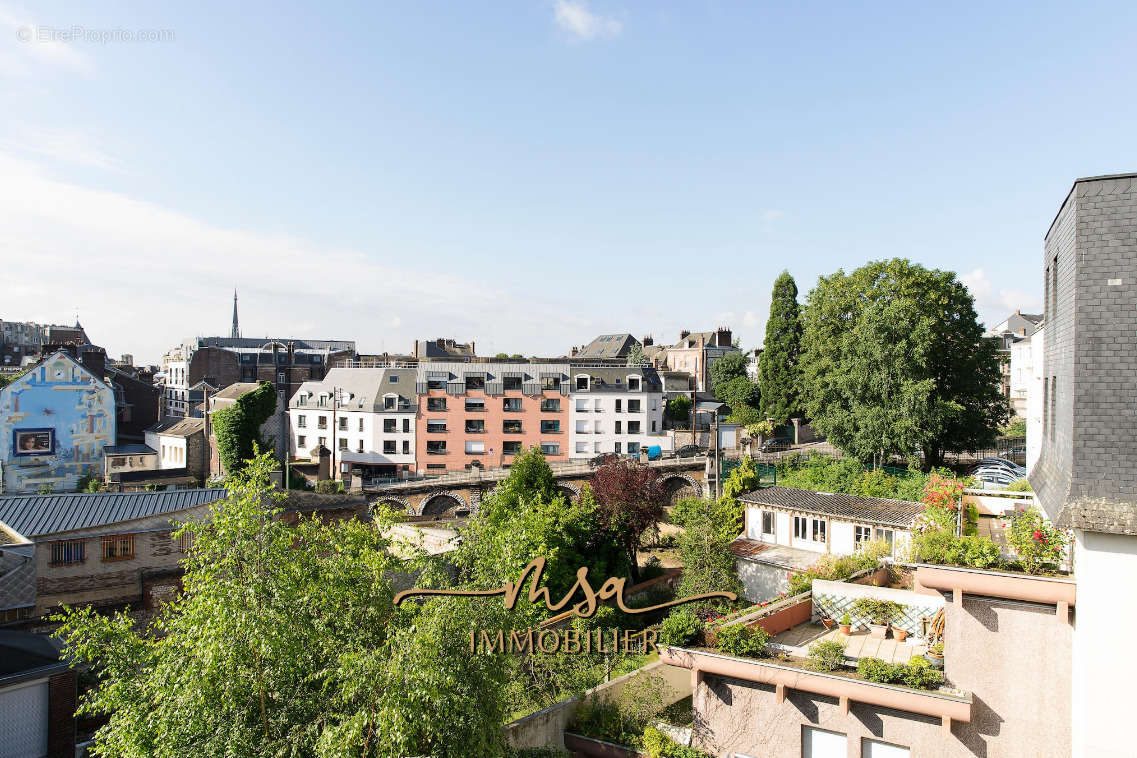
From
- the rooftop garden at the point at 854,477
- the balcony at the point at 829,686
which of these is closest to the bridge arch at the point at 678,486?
the rooftop garden at the point at 854,477

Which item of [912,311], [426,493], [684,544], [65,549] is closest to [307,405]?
[426,493]

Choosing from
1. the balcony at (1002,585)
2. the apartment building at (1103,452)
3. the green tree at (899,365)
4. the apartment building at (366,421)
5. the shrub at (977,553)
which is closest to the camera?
the apartment building at (1103,452)

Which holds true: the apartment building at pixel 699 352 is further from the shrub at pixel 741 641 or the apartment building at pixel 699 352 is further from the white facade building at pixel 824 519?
the shrub at pixel 741 641

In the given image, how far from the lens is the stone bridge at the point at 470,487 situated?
40.0 meters

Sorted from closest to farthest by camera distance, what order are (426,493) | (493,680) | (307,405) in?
(493,680) < (426,493) < (307,405)

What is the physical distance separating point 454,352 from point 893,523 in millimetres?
53761

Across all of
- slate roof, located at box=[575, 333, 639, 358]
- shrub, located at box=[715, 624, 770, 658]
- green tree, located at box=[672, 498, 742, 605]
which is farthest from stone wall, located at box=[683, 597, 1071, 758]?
slate roof, located at box=[575, 333, 639, 358]

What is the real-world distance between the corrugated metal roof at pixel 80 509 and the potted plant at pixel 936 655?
66.6ft

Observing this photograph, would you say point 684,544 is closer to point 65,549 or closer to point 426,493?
point 65,549

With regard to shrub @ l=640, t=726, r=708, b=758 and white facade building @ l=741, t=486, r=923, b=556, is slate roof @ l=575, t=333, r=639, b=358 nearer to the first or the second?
white facade building @ l=741, t=486, r=923, b=556

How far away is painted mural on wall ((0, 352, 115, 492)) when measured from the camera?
1740 inches

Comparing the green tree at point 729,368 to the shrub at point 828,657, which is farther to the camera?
the green tree at point 729,368

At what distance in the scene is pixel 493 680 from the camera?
11469 mm

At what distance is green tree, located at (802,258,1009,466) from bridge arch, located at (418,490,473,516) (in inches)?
794
